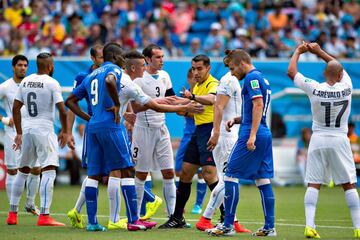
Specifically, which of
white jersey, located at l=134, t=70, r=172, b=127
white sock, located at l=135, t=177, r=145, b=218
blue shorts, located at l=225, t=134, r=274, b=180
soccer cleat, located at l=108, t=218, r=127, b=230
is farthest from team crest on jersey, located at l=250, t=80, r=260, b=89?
white sock, located at l=135, t=177, r=145, b=218

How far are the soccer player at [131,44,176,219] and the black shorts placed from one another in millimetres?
477

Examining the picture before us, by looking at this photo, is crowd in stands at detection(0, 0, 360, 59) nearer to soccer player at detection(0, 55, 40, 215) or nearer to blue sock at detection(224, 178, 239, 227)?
soccer player at detection(0, 55, 40, 215)

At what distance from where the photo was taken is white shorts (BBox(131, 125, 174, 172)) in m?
14.6

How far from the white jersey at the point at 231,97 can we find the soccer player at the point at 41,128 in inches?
100

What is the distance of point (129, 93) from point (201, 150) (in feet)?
5.83

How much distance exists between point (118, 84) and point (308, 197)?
10.2 ft

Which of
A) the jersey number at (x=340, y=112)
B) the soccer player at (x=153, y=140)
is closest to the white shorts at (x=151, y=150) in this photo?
the soccer player at (x=153, y=140)

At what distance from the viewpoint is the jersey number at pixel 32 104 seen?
1432 cm

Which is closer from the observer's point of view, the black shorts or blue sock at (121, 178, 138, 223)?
blue sock at (121, 178, 138, 223)

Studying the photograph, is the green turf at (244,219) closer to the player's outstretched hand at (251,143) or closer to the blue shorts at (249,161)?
the blue shorts at (249,161)

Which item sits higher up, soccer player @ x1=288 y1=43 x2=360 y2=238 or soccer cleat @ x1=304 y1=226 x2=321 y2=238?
soccer player @ x1=288 y1=43 x2=360 y2=238

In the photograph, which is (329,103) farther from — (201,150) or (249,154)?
(201,150)

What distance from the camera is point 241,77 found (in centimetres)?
1280

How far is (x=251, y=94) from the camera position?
1241cm
